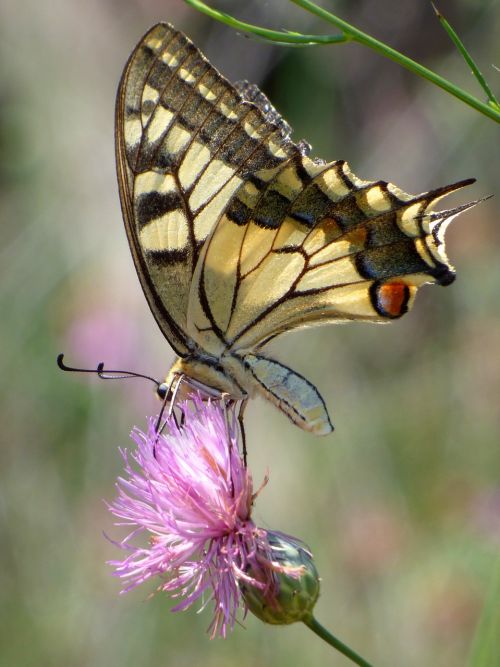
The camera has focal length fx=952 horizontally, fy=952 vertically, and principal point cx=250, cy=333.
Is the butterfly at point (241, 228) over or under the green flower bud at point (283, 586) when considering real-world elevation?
over

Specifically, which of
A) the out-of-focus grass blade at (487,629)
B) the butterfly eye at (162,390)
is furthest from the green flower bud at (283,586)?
the butterfly eye at (162,390)

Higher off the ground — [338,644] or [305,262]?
[305,262]

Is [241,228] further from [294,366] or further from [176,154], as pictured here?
[294,366]

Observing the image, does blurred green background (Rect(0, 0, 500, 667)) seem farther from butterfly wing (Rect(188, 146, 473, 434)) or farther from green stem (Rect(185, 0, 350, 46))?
green stem (Rect(185, 0, 350, 46))

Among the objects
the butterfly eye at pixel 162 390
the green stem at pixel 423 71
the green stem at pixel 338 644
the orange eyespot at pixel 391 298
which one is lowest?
the green stem at pixel 338 644

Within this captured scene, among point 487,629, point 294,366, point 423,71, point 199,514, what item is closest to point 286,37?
point 423,71

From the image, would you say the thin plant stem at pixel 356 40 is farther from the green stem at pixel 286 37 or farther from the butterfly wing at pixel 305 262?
the butterfly wing at pixel 305 262
